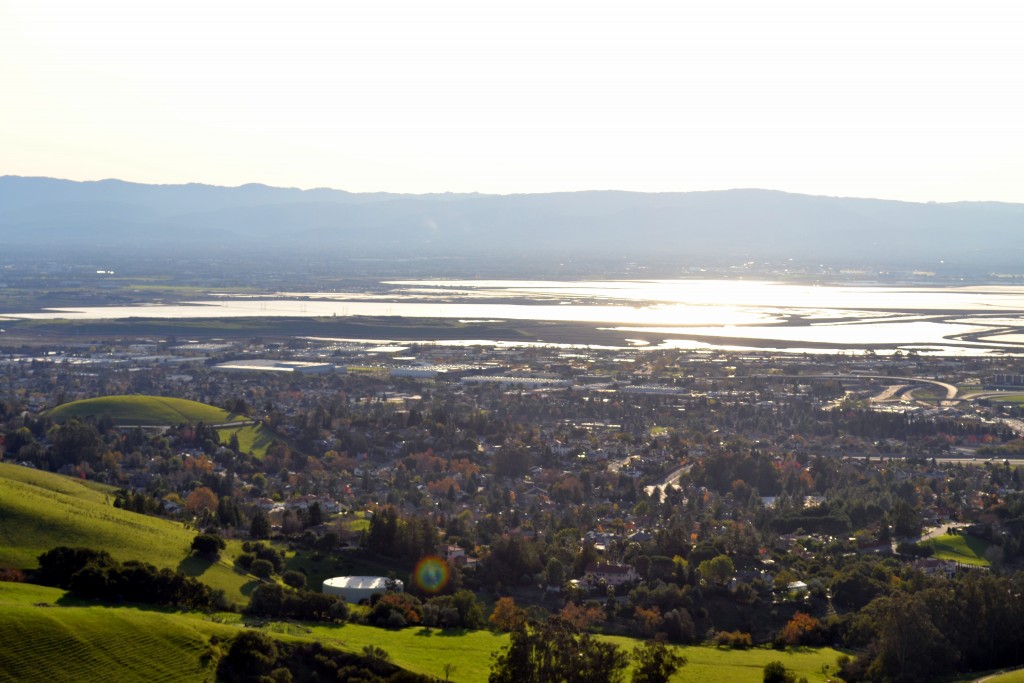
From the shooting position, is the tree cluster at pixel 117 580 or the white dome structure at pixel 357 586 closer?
the tree cluster at pixel 117 580

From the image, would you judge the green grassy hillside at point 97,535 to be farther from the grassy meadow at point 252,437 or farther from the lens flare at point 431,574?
the grassy meadow at point 252,437

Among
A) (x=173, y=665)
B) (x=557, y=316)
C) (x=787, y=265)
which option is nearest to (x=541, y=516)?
(x=173, y=665)

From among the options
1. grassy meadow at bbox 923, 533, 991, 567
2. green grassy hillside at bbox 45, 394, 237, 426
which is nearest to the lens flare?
grassy meadow at bbox 923, 533, 991, 567

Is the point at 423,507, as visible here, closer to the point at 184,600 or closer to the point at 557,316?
the point at 184,600

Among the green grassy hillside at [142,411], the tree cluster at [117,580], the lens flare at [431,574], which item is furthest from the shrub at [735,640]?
the green grassy hillside at [142,411]

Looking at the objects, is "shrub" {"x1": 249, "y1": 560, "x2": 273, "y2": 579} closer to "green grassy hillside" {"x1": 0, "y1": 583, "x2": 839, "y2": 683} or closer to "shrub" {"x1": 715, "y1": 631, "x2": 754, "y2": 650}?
"green grassy hillside" {"x1": 0, "y1": 583, "x2": 839, "y2": 683}
